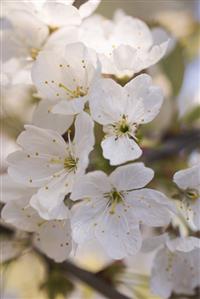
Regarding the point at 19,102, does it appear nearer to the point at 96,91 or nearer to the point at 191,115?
the point at 191,115

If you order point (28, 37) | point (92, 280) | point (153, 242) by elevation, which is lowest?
point (92, 280)

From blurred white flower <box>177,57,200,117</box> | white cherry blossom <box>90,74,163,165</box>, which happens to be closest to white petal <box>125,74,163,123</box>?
white cherry blossom <box>90,74,163,165</box>

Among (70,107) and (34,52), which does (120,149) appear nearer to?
(70,107)

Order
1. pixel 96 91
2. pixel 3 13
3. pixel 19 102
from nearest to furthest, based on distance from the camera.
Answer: pixel 96 91 < pixel 3 13 < pixel 19 102

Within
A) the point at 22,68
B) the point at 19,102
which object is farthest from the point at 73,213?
the point at 19,102

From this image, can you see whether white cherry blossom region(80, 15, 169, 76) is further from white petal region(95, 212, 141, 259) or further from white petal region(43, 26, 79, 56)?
white petal region(95, 212, 141, 259)

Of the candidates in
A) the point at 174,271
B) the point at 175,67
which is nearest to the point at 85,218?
the point at 174,271

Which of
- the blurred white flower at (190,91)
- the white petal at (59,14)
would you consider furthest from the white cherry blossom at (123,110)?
the blurred white flower at (190,91)
